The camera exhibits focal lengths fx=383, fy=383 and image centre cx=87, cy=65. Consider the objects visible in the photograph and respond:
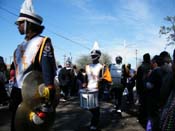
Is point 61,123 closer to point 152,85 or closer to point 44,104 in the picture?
point 152,85

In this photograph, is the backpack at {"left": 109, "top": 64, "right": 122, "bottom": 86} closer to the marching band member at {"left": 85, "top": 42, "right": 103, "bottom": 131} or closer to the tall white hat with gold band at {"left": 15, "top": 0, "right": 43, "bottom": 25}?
the marching band member at {"left": 85, "top": 42, "right": 103, "bottom": 131}

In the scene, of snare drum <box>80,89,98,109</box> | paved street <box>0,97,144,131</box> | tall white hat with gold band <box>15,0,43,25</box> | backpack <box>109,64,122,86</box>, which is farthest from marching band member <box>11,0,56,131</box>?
backpack <box>109,64,122,86</box>

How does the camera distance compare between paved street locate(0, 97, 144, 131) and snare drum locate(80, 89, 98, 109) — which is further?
paved street locate(0, 97, 144, 131)

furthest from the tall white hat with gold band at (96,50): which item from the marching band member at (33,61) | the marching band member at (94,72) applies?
the marching band member at (33,61)

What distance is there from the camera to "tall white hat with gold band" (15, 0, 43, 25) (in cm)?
424

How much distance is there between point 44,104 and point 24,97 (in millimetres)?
219

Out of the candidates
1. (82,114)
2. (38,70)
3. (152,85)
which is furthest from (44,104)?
(82,114)

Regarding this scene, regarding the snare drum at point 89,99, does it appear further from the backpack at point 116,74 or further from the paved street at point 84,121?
the backpack at point 116,74

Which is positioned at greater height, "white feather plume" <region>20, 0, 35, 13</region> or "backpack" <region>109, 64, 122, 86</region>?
"white feather plume" <region>20, 0, 35, 13</region>

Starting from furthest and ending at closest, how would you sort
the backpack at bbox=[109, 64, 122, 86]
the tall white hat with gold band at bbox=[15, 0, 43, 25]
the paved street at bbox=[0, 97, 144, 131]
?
the backpack at bbox=[109, 64, 122, 86] → the paved street at bbox=[0, 97, 144, 131] → the tall white hat with gold band at bbox=[15, 0, 43, 25]

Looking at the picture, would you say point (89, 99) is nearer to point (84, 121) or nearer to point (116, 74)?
point (84, 121)

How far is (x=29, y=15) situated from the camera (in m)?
4.25

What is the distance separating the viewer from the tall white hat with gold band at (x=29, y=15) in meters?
4.24

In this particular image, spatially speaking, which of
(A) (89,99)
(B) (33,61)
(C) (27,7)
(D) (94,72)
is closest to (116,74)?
(D) (94,72)
